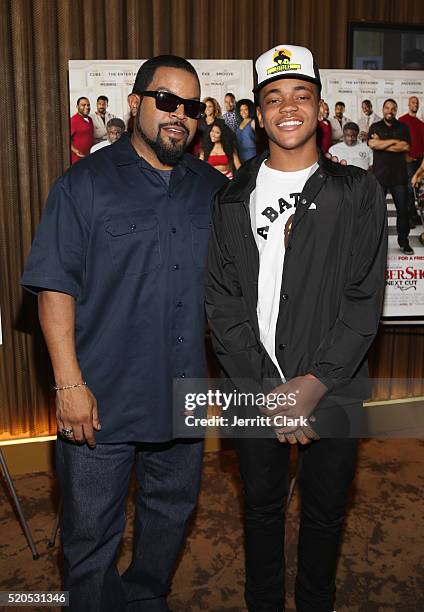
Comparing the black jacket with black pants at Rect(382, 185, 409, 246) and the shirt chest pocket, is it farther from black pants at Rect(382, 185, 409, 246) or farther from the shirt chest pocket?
black pants at Rect(382, 185, 409, 246)

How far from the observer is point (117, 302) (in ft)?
6.47

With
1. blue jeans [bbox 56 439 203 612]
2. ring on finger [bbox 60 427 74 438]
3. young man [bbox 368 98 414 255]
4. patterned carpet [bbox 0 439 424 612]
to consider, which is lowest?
patterned carpet [bbox 0 439 424 612]

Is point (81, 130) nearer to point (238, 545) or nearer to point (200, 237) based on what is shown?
point (200, 237)

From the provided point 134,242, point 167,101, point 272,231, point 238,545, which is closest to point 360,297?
point 272,231

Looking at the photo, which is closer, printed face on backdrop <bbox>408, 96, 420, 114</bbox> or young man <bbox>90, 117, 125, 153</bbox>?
young man <bbox>90, 117, 125, 153</bbox>

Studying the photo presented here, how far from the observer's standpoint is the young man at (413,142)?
3.26 meters

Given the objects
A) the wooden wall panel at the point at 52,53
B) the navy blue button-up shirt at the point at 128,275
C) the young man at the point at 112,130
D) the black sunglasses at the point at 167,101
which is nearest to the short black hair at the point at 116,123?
the young man at the point at 112,130

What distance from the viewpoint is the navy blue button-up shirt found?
6.27 feet

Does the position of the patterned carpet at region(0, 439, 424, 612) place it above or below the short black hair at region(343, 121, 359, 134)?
below

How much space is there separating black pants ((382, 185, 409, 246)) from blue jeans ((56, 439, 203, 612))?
176 cm

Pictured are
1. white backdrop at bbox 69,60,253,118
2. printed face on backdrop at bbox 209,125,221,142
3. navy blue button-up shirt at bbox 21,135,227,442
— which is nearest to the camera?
navy blue button-up shirt at bbox 21,135,227,442

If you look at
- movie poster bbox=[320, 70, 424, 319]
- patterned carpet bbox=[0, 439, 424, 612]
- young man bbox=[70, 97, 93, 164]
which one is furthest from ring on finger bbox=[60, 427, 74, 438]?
movie poster bbox=[320, 70, 424, 319]

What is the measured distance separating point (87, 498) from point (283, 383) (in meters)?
0.72

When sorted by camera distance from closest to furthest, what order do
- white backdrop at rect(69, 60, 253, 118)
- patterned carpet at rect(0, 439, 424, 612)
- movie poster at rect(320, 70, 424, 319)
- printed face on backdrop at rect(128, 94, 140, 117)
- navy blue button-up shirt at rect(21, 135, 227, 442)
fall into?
navy blue button-up shirt at rect(21, 135, 227, 442) → printed face on backdrop at rect(128, 94, 140, 117) → patterned carpet at rect(0, 439, 424, 612) → white backdrop at rect(69, 60, 253, 118) → movie poster at rect(320, 70, 424, 319)
